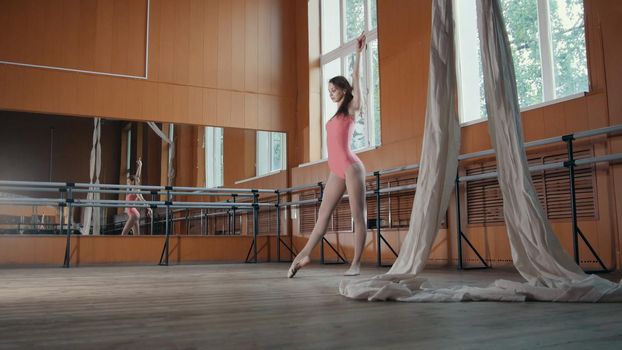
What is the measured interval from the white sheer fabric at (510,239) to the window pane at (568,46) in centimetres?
223

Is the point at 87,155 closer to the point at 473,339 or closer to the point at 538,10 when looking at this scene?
the point at 538,10

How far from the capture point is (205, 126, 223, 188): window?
23.2 feet

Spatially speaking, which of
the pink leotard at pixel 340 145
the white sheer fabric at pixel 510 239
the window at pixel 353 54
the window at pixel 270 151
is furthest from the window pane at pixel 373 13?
the white sheer fabric at pixel 510 239

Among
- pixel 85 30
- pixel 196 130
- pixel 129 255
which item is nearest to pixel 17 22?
pixel 85 30

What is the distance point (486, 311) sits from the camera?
68.6 inches

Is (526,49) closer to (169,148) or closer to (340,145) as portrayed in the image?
(340,145)

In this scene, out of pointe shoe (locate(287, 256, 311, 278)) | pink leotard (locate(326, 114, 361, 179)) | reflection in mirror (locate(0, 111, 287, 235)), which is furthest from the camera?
reflection in mirror (locate(0, 111, 287, 235))

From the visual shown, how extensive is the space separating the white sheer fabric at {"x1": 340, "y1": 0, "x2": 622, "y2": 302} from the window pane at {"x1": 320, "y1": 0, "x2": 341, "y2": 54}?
5043 millimetres

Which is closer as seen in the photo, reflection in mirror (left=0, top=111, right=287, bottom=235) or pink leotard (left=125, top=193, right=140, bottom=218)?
reflection in mirror (left=0, top=111, right=287, bottom=235)

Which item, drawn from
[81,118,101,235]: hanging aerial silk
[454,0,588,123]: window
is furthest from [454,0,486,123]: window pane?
[81,118,101,235]: hanging aerial silk

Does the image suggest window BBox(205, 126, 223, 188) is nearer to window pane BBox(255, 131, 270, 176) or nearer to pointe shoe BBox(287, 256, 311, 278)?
window pane BBox(255, 131, 270, 176)

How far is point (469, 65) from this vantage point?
540 cm

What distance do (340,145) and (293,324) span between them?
2375 millimetres

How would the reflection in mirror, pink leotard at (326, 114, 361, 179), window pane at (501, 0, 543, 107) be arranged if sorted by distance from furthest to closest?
the reflection in mirror → window pane at (501, 0, 543, 107) → pink leotard at (326, 114, 361, 179)
